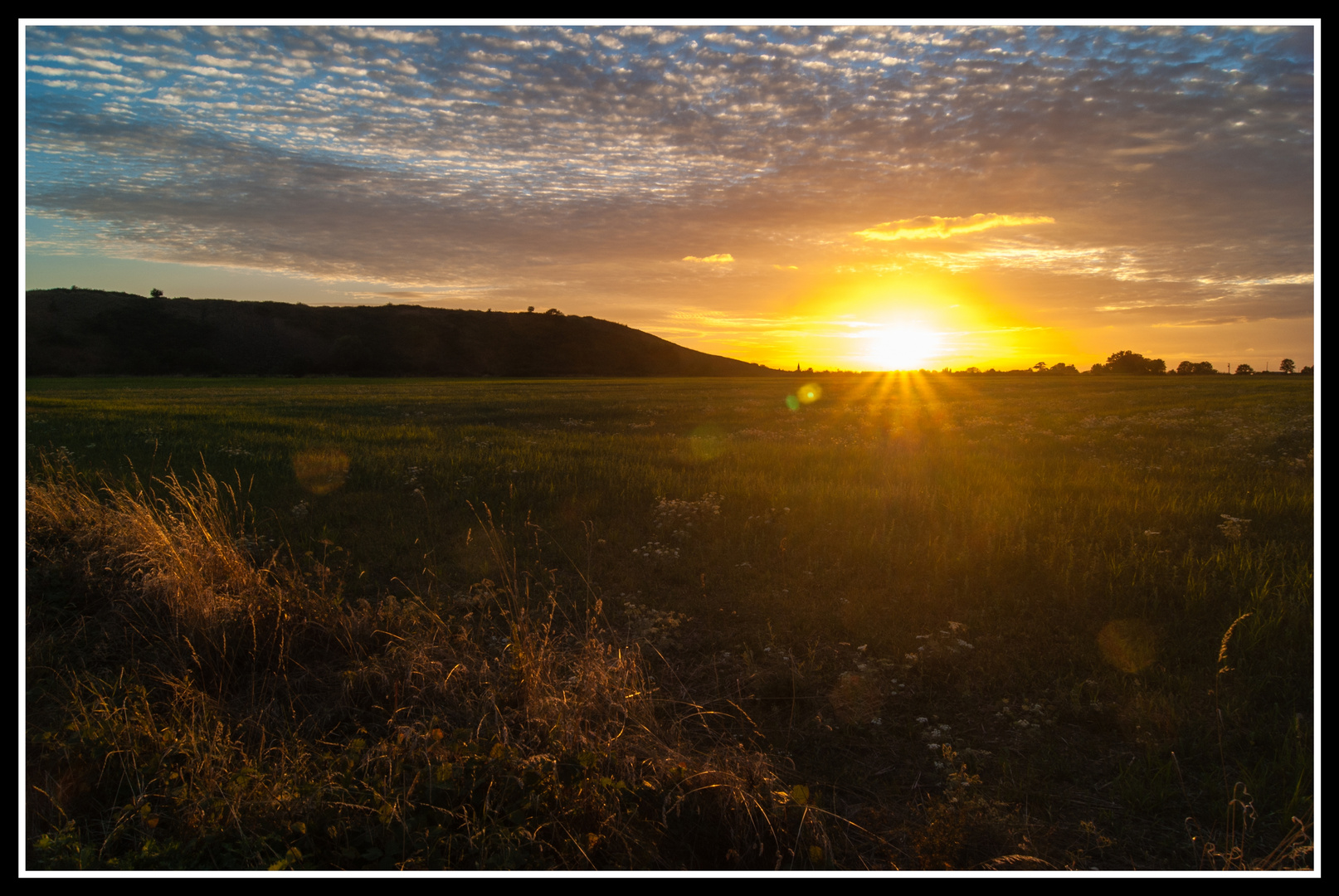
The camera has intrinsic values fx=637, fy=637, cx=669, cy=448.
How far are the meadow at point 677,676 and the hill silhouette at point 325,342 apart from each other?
10067 cm

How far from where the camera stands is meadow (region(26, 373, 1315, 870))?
3316 millimetres

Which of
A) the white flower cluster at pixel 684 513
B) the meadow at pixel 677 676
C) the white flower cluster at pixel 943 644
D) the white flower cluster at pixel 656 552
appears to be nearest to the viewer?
the meadow at pixel 677 676

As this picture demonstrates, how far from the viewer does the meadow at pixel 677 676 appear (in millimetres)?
3316

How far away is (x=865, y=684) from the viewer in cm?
505

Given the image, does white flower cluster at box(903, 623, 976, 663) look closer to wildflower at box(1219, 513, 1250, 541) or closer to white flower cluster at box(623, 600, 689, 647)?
white flower cluster at box(623, 600, 689, 647)

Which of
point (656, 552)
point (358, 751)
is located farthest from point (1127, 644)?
point (358, 751)

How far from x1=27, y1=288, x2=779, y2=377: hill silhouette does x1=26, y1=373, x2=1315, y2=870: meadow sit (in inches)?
3964

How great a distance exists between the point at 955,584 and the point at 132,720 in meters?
6.99

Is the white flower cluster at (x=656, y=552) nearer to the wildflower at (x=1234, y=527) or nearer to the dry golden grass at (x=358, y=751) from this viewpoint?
the dry golden grass at (x=358, y=751)

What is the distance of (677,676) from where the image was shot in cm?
523

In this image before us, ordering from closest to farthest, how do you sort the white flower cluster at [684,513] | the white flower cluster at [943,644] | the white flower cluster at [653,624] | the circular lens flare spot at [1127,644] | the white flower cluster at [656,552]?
the circular lens flare spot at [1127,644], the white flower cluster at [943,644], the white flower cluster at [653,624], the white flower cluster at [656,552], the white flower cluster at [684,513]

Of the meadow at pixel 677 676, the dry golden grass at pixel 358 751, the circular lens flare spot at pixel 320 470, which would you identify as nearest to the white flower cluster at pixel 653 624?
the meadow at pixel 677 676

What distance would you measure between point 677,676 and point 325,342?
136m

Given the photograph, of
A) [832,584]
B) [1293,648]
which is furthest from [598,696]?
[1293,648]
